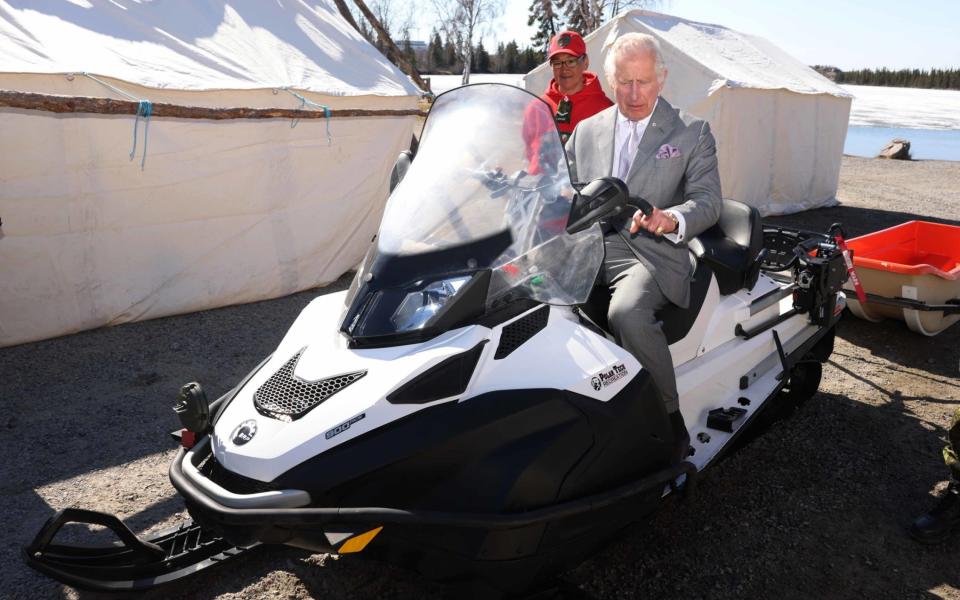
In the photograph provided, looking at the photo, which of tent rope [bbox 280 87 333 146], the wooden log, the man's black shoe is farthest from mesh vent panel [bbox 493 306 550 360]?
tent rope [bbox 280 87 333 146]

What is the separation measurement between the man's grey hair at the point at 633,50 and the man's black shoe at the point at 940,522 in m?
2.12

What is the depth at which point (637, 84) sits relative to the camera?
291 cm

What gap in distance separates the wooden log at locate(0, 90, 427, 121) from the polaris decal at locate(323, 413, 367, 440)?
394 cm

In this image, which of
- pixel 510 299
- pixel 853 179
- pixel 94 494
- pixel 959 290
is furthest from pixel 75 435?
pixel 853 179

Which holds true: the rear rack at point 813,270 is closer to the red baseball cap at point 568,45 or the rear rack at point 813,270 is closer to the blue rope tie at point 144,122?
the red baseball cap at point 568,45

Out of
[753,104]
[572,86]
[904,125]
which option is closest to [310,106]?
[572,86]

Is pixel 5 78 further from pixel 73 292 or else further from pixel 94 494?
pixel 94 494

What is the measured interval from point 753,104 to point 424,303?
9380 millimetres

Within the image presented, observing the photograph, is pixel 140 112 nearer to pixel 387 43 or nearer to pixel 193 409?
pixel 193 409

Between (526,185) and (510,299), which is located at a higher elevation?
(526,185)

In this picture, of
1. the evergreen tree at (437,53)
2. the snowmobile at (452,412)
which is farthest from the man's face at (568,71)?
the evergreen tree at (437,53)

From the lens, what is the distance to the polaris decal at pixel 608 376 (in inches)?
91.0

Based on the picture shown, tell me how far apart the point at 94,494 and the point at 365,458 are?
2.04m

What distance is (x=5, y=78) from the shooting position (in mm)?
5172
